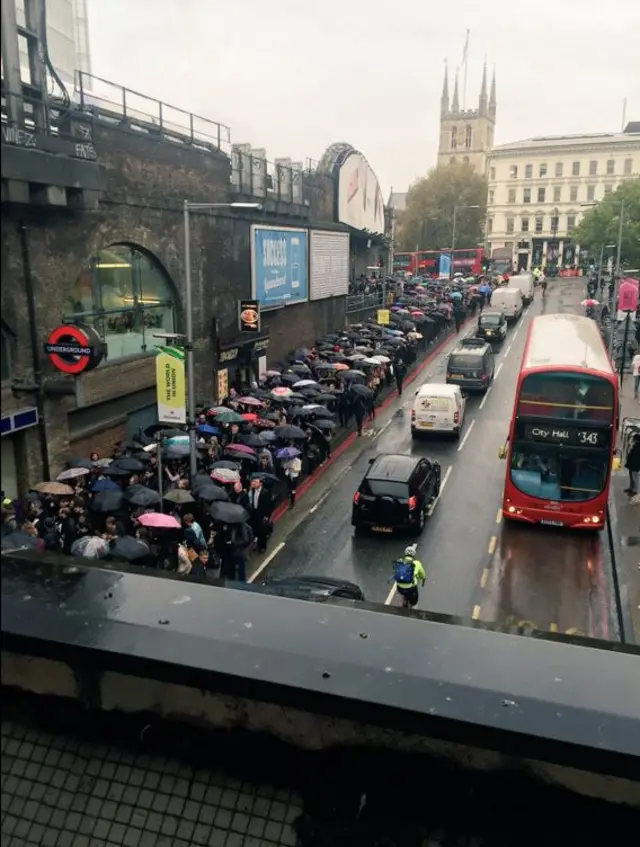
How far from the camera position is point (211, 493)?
1464 centimetres

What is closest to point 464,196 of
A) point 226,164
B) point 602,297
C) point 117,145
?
point 602,297

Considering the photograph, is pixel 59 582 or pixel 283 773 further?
pixel 59 582

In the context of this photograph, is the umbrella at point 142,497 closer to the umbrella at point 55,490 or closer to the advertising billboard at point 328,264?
the umbrella at point 55,490

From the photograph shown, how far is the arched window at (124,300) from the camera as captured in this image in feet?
60.8

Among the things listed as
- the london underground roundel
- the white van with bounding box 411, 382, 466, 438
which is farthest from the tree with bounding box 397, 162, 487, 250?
the london underground roundel

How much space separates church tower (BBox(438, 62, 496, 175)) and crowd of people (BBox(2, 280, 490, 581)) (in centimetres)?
13653

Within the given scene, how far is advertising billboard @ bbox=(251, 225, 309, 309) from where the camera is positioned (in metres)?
29.9

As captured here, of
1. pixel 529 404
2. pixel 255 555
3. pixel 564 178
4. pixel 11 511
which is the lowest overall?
pixel 255 555

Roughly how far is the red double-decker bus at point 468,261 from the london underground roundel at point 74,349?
8057 centimetres

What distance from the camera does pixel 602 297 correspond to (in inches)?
2635

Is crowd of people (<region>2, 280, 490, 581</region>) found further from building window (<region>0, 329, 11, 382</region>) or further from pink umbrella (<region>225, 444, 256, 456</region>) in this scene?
building window (<region>0, 329, 11, 382</region>)

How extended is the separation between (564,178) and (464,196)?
2769 cm

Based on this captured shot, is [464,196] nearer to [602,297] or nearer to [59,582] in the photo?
[602,297]

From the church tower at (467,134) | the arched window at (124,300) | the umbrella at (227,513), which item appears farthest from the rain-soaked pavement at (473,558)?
the church tower at (467,134)
